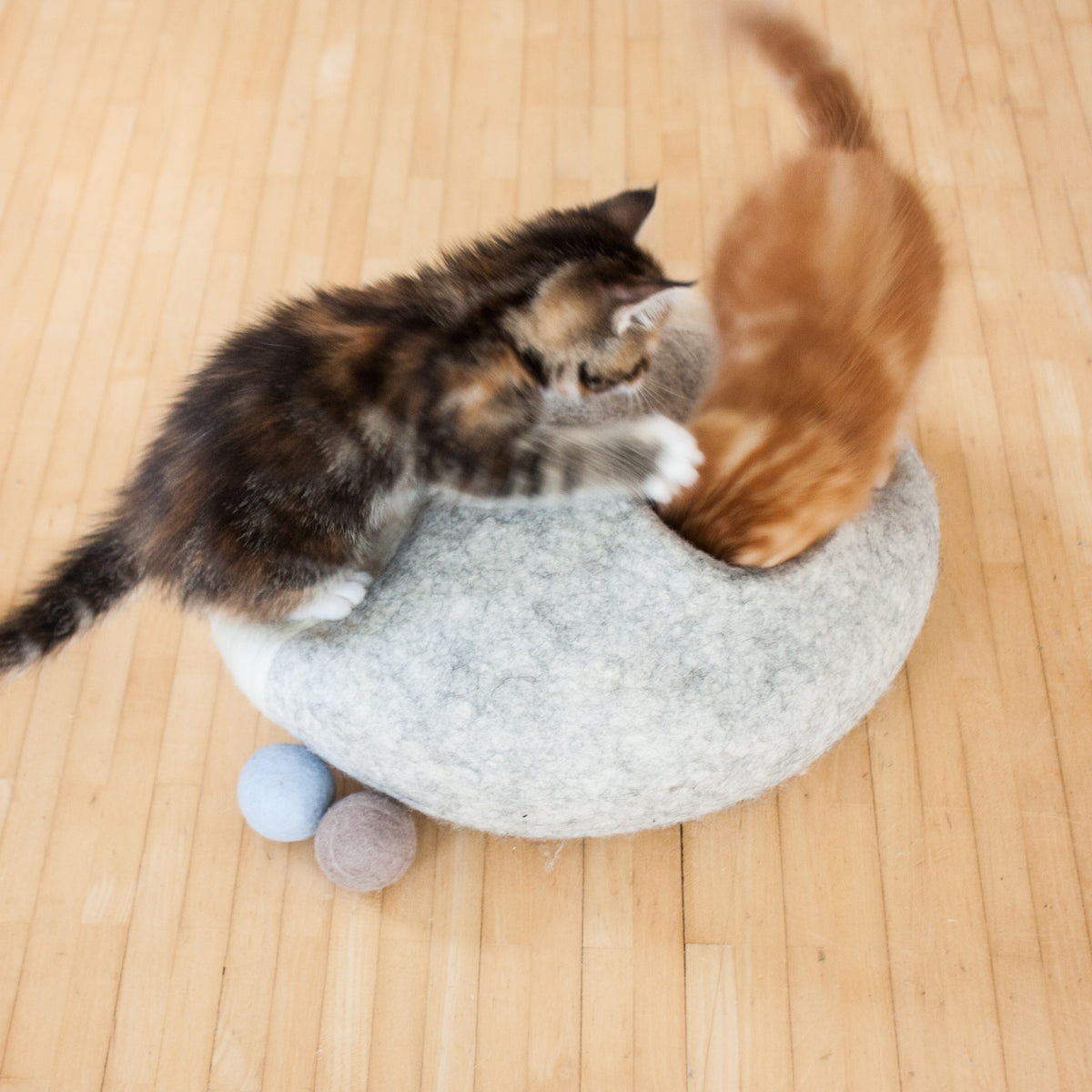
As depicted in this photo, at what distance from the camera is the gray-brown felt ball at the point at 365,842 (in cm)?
127

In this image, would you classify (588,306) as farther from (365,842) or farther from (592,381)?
(365,842)

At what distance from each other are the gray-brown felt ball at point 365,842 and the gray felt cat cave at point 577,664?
0.39ft

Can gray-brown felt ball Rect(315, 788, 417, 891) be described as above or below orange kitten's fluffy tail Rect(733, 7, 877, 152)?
below

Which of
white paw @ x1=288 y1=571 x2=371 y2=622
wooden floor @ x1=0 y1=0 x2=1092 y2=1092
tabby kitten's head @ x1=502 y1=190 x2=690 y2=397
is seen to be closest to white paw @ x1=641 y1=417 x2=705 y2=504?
tabby kitten's head @ x1=502 y1=190 x2=690 y2=397

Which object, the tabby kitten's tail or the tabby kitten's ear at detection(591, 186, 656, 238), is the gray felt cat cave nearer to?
the tabby kitten's tail

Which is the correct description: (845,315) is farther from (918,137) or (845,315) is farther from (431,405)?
(918,137)

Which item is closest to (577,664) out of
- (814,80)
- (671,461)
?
(671,461)

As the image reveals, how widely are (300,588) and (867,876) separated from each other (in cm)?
89

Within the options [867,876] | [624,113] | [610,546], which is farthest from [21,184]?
[867,876]

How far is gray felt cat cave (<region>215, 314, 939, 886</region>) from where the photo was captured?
3.62ft

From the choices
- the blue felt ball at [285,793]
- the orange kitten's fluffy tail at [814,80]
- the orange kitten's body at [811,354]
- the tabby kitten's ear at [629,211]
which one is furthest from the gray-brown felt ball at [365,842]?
the orange kitten's fluffy tail at [814,80]

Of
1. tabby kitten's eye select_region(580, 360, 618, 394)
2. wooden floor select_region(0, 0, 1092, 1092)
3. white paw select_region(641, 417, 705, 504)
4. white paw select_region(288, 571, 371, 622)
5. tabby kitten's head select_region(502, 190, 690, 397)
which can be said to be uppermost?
tabby kitten's head select_region(502, 190, 690, 397)

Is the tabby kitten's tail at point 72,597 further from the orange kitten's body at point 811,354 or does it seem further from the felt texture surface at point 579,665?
the orange kitten's body at point 811,354

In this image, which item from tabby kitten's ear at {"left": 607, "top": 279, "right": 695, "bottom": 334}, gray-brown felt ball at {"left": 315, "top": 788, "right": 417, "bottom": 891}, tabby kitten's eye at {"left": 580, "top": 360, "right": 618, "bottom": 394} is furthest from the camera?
gray-brown felt ball at {"left": 315, "top": 788, "right": 417, "bottom": 891}
